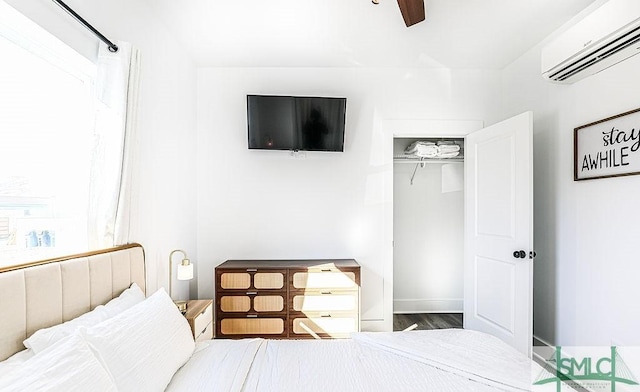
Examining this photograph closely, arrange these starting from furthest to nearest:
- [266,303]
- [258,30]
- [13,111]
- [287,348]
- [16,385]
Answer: [266,303] → [258,30] → [287,348] → [13,111] → [16,385]

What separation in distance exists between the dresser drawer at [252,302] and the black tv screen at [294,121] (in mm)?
1393

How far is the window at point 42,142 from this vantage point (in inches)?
58.2

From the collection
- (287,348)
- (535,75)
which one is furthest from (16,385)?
(535,75)

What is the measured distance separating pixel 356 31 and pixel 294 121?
3.22ft

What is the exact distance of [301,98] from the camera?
10.8ft

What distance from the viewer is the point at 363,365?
1.56 meters

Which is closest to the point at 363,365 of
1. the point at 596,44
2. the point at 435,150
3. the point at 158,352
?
the point at 158,352

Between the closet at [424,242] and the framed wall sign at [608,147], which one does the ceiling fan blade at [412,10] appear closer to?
the framed wall sign at [608,147]

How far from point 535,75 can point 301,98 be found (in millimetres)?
2119

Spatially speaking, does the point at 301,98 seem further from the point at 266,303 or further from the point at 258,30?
the point at 266,303

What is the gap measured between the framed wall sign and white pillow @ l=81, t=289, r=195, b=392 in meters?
2.73

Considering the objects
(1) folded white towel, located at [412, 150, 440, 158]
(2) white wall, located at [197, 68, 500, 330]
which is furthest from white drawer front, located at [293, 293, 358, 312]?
(1) folded white towel, located at [412, 150, 440, 158]

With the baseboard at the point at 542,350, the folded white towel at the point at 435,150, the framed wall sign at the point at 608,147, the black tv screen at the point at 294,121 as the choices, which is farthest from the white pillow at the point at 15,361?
the folded white towel at the point at 435,150

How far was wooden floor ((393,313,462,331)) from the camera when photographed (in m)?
3.72
